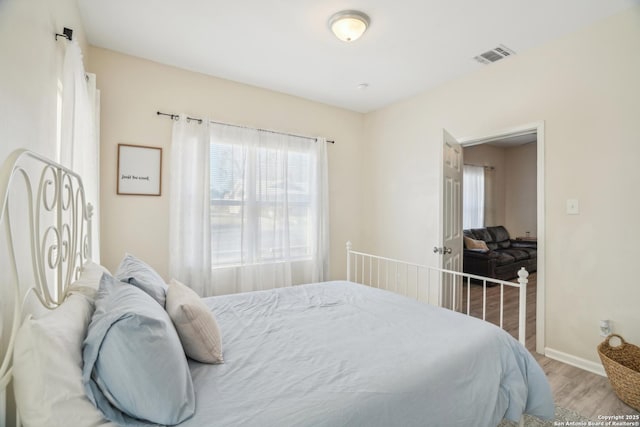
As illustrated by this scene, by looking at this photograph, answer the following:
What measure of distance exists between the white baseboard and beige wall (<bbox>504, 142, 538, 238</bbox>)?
15.6 feet

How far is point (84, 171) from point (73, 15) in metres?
1.04

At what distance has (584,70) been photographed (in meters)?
2.35

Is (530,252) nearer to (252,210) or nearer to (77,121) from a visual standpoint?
(252,210)

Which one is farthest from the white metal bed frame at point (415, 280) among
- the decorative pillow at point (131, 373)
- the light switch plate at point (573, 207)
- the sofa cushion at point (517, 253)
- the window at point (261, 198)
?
the decorative pillow at point (131, 373)

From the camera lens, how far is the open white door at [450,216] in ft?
9.45

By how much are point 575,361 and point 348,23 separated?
3.08 meters

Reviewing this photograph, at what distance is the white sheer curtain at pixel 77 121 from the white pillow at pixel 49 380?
1.20 metres

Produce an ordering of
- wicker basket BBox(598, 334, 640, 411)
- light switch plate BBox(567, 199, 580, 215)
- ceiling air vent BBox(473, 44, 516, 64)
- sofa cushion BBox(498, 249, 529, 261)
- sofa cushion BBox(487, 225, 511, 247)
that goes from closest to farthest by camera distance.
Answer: wicker basket BBox(598, 334, 640, 411)
light switch plate BBox(567, 199, 580, 215)
ceiling air vent BBox(473, 44, 516, 64)
sofa cushion BBox(498, 249, 529, 261)
sofa cushion BBox(487, 225, 511, 247)

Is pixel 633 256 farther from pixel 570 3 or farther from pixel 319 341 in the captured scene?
pixel 319 341

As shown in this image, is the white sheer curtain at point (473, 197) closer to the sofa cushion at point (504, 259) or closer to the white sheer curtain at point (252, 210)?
the sofa cushion at point (504, 259)

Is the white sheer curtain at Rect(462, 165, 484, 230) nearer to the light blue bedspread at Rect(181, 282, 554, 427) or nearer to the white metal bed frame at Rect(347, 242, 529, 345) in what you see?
the white metal bed frame at Rect(347, 242, 529, 345)

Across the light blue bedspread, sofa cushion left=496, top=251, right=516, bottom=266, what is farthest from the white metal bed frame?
sofa cushion left=496, top=251, right=516, bottom=266

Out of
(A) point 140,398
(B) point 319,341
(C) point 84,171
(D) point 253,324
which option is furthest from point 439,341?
(C) point 84,171

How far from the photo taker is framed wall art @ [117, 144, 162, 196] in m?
2.75
